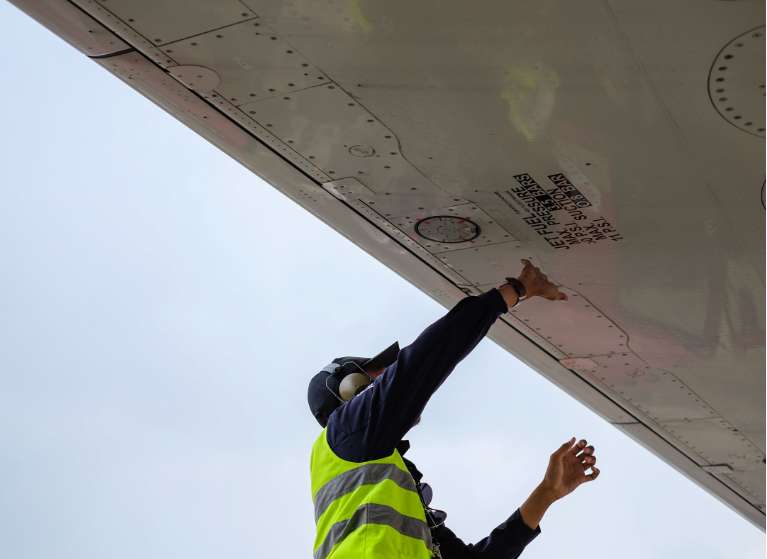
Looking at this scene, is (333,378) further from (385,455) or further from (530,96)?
(530,96)

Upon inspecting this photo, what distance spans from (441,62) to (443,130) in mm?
486

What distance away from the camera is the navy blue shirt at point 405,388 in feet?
12.5

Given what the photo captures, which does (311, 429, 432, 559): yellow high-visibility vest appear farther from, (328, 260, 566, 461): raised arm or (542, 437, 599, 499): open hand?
(542, 437, 599, 499): open hand

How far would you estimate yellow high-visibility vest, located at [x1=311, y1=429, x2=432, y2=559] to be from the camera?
3658 mm

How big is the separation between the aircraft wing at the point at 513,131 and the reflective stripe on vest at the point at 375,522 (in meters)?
1.52

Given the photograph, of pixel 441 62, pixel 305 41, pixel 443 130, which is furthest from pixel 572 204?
pixel 305 41

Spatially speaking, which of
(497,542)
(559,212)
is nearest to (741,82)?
(559,212)

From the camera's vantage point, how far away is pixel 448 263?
5.17 metres

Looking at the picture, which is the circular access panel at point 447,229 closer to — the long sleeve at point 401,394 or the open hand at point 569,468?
the long sleeve at point 401,394

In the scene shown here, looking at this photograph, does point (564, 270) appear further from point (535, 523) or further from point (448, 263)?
point (535, 523)

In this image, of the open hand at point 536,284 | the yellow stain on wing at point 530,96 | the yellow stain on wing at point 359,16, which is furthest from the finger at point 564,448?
the yellow stain on wing at point 359,16

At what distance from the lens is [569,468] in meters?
4.79

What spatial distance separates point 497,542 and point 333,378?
1175 mm

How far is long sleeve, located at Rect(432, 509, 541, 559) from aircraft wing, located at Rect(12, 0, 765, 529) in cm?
129
